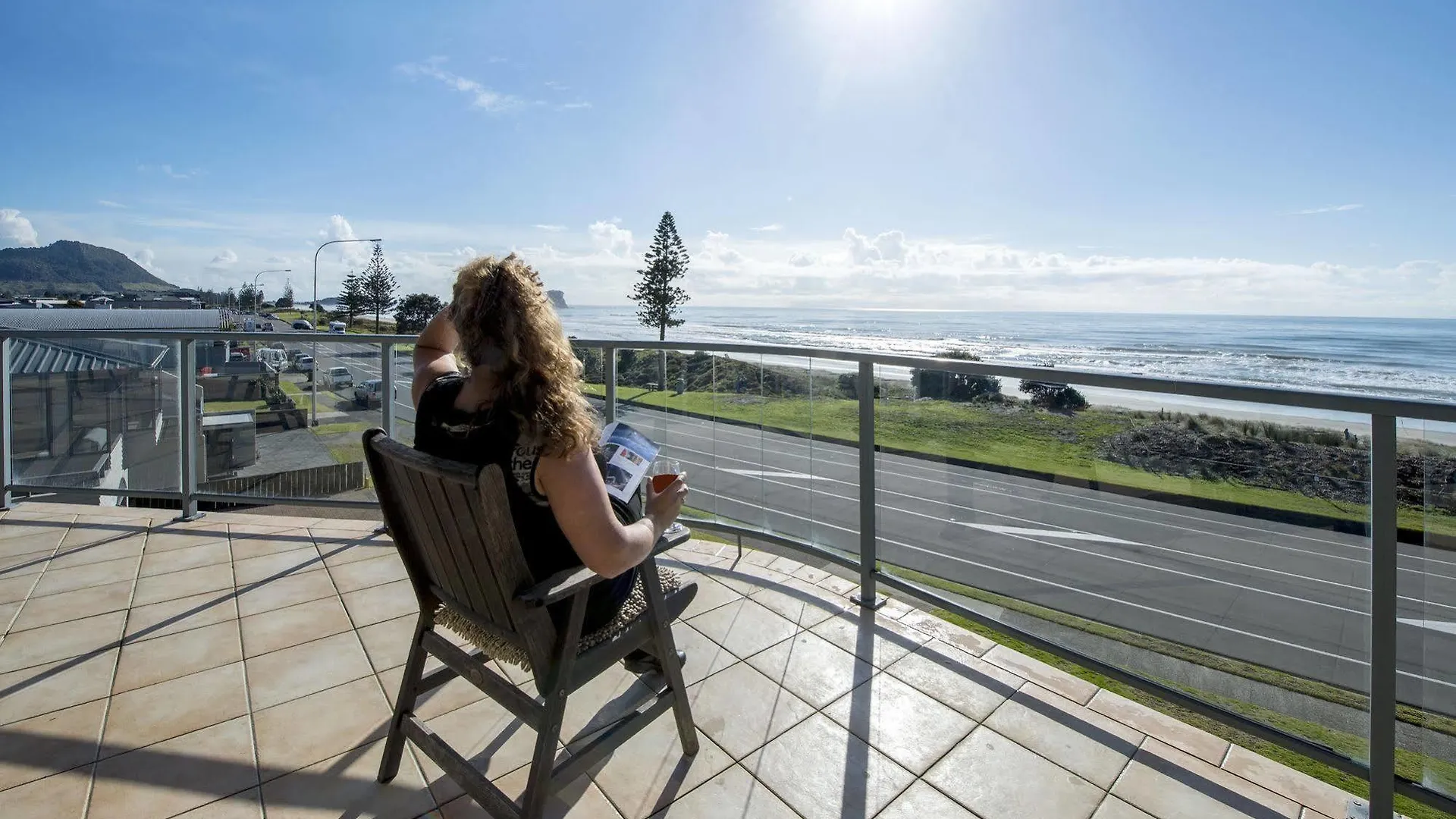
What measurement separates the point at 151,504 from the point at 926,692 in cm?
529

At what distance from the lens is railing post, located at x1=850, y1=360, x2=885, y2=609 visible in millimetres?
2555

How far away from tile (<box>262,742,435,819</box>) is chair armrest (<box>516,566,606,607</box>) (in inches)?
30.3

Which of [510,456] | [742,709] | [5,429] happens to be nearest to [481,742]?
[742,709]

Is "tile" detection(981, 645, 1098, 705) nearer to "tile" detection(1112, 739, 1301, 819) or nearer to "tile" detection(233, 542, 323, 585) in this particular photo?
"tile" detection(1112, 739, 1301, 819)

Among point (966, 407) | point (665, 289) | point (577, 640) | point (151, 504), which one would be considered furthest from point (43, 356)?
point (665, 289)

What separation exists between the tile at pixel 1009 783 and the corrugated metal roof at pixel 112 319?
3951 centimetres

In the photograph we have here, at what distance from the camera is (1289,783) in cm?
162

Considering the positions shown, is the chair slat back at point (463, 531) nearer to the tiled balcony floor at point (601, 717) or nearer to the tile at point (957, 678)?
the tiled balcony floor at point (601, 717)

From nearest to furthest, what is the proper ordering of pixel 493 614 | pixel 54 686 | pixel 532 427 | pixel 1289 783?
pixel 532 427 < pixel 493 614 < pixel 1289 783 < pixel 54 686

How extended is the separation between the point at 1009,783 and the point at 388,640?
2022 mm

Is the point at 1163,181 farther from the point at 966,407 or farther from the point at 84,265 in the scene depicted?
the point at 84,265

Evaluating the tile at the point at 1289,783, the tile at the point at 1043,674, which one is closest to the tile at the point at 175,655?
the tile at the point at 1043,674

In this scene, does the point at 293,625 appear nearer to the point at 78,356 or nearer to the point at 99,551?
the point at 99,551

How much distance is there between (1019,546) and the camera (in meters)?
2.15
